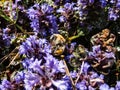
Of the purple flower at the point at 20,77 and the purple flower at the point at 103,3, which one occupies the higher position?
the purple flower at the point at 103,3

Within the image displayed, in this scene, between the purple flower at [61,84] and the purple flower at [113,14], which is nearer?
the purple flower at [61,84]

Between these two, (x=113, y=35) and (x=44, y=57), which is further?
(x=113, y=35)

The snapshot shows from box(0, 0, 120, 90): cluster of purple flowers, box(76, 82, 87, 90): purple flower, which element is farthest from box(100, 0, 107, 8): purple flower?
box(76, 82, 87, 90): purple flower

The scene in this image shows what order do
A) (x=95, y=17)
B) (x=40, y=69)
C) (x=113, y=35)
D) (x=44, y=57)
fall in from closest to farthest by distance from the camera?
(x=40, y=69) → (x=44, y=57) → (x=113, y=35) → (x=95, y=17)

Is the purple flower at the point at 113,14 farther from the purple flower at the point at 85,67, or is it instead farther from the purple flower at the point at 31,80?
the purple flower at the point at 31,80

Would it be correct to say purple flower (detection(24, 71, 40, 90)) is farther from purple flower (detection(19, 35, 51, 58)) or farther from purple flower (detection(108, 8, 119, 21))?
purple flower (detection(108, 8, 119, 21))

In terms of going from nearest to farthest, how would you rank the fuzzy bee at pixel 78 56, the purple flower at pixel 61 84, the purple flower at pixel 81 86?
the purple flower at pixel 61 84 < the purple flower at pixel 81 86 < the fuzzy bee at pixel 78 56

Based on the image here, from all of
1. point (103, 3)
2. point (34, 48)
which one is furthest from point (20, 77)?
point (103, 3)

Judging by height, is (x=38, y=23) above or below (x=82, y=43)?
above

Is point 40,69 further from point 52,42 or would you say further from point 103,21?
point 103,21

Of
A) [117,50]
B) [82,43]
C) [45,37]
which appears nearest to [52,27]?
[45,37]

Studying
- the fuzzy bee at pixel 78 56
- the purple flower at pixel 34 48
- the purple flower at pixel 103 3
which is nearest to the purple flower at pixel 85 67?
the fuzzy bee at pixel 78 56
